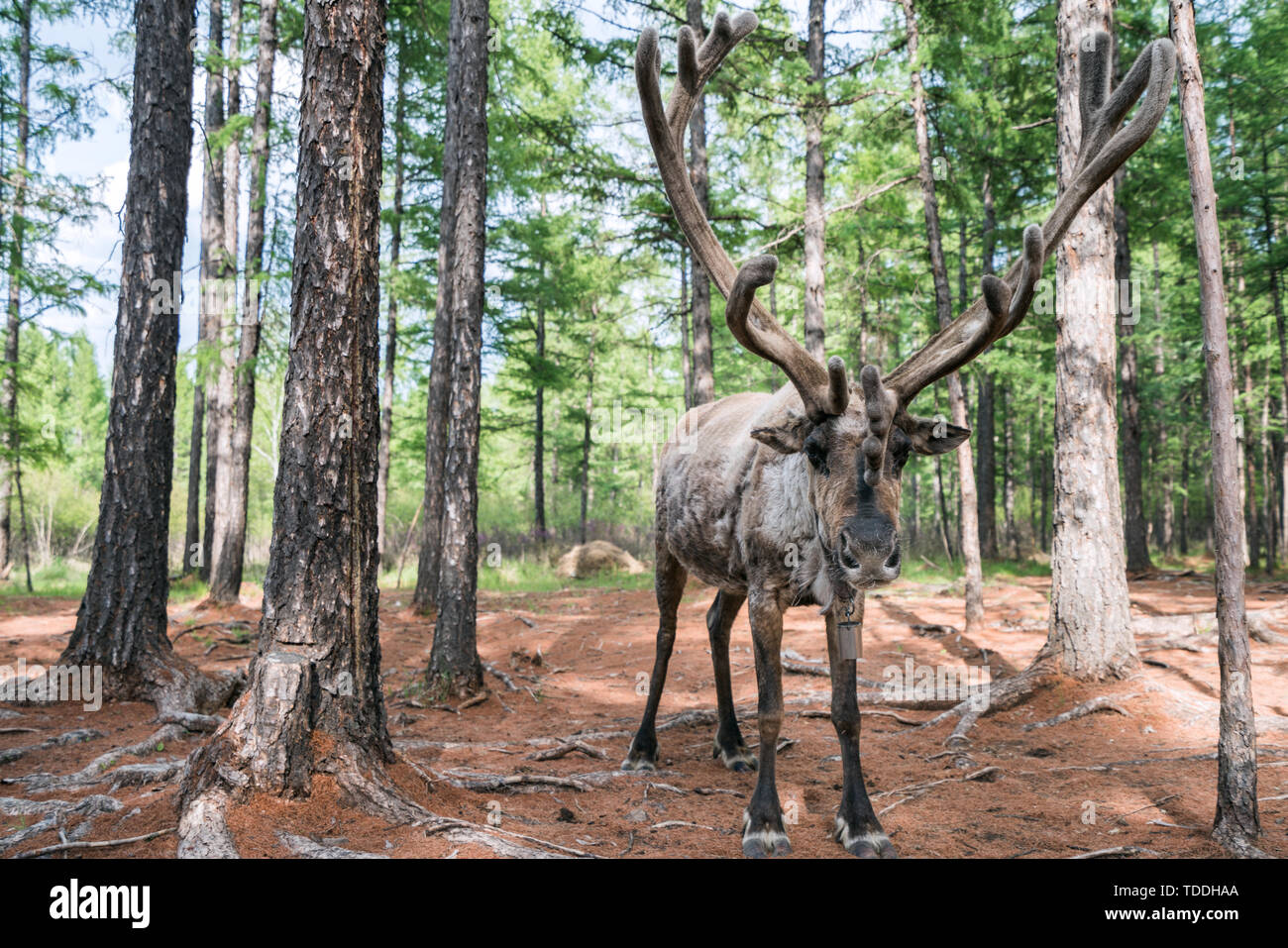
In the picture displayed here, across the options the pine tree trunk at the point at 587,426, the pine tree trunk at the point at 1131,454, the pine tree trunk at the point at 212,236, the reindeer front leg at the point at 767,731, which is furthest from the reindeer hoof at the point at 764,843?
the pine tree trunk at the point at 587,426

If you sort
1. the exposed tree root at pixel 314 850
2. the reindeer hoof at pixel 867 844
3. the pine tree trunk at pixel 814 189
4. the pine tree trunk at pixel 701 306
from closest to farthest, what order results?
the exposed tree root at pixel 314 850 < the reindeer hoof at pixel 867 844 < the pine tree trunk at pixel 814 189 < the pine tree trunk at pixel 701 306

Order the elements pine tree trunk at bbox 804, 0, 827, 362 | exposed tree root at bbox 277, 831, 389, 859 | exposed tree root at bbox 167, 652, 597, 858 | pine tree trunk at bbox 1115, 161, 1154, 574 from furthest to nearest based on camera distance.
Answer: pine tree trunk at bbox 1115, 161, 1154, 574 → pine tree trunk at bbox 804, 0, 827, 362 → exposed tree root at bbox 167, 652, 597, 858 → exposed tree root at bbox 277, 831, 389, 859

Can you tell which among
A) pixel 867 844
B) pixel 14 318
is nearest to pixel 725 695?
pixel 867 844

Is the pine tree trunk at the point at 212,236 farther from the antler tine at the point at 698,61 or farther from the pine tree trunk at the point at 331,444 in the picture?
the antler tine at the point at 698,61

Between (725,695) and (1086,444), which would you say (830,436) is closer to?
(725,695)

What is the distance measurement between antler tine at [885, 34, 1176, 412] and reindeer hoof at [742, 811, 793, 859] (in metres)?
2.31

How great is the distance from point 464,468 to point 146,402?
265cm

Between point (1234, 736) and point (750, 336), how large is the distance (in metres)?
3.08

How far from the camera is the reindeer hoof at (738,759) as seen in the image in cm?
542

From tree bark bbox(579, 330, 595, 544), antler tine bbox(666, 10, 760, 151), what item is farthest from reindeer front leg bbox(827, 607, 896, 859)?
tree bark bbox(579, 330, 595, 544)

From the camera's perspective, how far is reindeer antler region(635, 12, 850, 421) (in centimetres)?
385

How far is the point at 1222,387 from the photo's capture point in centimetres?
393

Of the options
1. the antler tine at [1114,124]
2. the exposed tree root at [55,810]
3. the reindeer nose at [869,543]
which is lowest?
the exposed tree root at [55,810]

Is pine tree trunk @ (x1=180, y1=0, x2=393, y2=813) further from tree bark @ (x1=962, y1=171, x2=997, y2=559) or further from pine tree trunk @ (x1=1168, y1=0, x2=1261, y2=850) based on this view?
tree bark @ (x1=962, y1=171, x2=997, y2=559)
